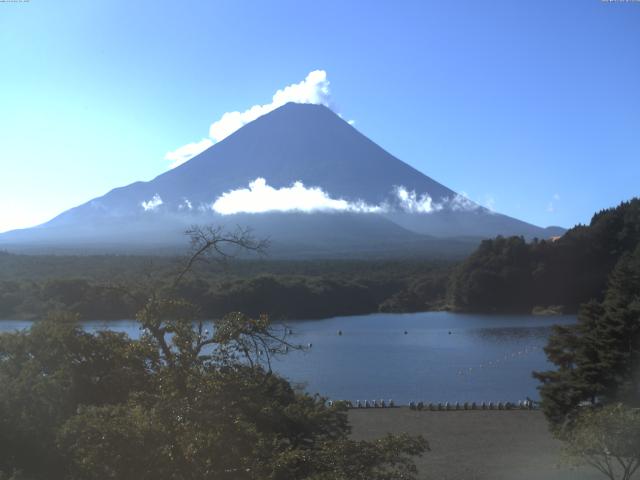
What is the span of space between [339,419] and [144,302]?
3857 mm

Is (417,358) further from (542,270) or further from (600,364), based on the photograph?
(542,270)

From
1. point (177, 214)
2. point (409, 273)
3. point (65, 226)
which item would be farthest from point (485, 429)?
point (65, 226)

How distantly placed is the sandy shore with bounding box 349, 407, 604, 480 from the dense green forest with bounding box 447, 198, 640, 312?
23966mm

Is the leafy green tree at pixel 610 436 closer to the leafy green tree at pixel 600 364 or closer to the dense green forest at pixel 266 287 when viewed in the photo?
the leafy green tree at pixel 600 364

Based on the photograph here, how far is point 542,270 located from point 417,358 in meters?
17.5

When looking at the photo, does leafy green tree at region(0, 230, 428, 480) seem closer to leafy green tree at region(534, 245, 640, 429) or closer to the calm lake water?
the calm lake water

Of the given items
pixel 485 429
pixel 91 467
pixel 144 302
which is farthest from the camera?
pixel 485 429

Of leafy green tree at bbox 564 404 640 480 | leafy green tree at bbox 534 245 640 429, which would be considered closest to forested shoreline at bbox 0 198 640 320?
leafy green tree at bbox 534 245 640 429

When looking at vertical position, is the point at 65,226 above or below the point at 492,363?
above

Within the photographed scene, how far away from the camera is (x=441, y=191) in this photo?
290ft

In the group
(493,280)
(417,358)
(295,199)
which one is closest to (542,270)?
(493,280)

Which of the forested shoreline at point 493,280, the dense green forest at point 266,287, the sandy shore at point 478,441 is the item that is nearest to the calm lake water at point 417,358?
the dense green forest at point 266,287

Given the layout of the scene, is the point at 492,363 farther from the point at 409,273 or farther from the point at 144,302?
the point at 409,273

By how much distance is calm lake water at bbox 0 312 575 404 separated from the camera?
15.7m
